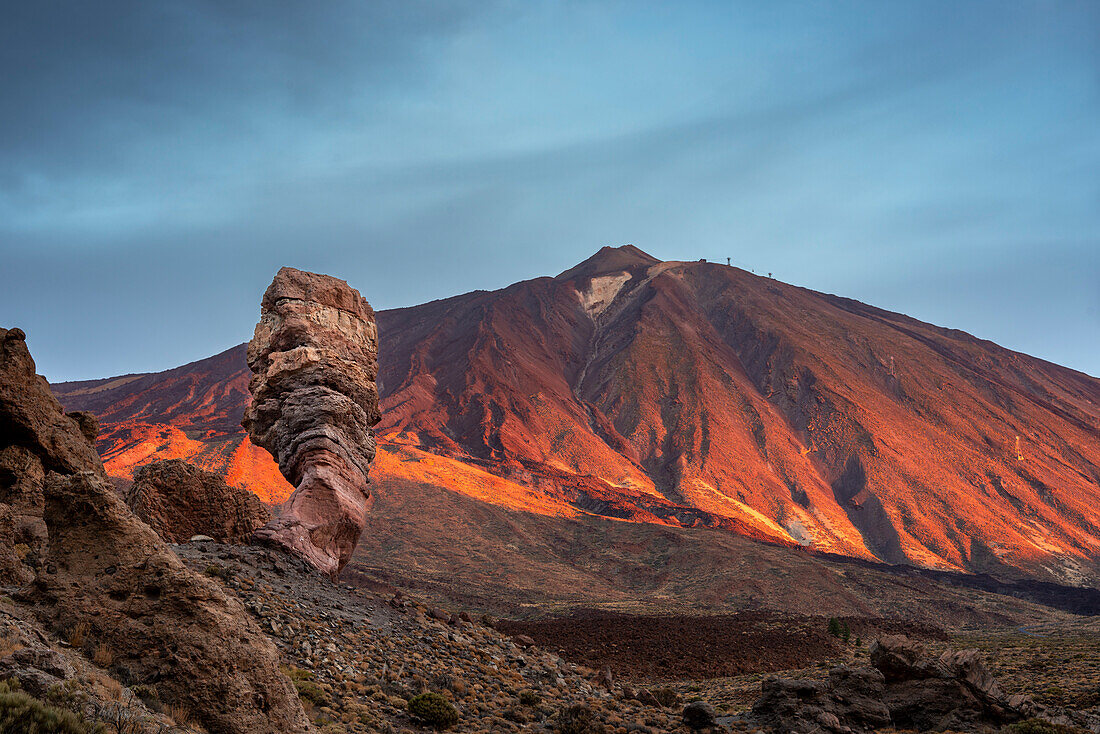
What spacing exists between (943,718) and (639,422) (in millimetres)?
120136

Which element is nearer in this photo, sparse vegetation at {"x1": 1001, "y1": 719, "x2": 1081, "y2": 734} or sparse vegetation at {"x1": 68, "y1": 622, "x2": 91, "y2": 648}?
sparse vegetation at {"x1": 68, "y1": 622, "x2": 91, "y2": 648}

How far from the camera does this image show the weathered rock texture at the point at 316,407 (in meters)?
20.9

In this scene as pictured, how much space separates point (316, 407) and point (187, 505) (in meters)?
4.60

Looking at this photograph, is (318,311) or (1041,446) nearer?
(318,311)

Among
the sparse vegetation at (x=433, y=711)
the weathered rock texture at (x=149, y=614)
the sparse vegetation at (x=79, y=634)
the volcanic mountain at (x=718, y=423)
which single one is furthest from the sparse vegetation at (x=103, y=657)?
the volcanic mountain at (x=718, y=423)

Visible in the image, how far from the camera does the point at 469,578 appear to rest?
215 ft

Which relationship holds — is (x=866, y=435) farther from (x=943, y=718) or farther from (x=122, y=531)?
(x=122, y=531)

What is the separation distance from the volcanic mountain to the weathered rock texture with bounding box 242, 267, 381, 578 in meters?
59.1

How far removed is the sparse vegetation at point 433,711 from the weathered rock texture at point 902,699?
28.6ft

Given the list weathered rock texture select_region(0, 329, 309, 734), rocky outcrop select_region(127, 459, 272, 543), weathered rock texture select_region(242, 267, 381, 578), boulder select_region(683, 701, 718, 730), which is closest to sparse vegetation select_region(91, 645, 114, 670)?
weathered rock texture select_region(0, 329, 309, 734)

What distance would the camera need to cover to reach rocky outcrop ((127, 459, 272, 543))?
2016 cm

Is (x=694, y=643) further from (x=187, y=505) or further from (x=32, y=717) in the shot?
(x=32, y=717)

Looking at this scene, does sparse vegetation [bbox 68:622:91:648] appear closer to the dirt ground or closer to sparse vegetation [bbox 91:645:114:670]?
sparse vegetation [bbox 91:645:114:670]

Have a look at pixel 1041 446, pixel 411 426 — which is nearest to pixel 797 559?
pixel 411 426
